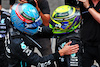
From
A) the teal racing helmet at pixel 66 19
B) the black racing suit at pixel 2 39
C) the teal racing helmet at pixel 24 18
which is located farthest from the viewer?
the black racing suit at pixel 2 39

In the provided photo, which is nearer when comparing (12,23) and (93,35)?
Answer: (12,23)

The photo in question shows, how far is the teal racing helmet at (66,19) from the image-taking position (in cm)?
248

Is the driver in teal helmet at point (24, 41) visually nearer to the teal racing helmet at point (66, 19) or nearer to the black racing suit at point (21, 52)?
the black racing suit at point (21, 52)

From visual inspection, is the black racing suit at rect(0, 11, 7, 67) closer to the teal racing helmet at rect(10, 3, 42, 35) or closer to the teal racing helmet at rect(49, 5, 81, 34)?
the teal racing helmet at rect(10, 3, 42, 35)

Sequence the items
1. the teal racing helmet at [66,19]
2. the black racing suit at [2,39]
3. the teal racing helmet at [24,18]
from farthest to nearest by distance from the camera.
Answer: the black racing suit at [2,39], the teal racing helmet at [66,19], the teal racing helmet at [24,18]

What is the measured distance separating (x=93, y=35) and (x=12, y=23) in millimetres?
1370

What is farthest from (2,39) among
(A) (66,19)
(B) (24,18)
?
(A) (66,19)

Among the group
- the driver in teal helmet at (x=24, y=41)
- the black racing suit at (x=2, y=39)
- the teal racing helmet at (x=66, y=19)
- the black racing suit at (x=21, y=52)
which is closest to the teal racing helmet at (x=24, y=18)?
the driver in teal helmet at (x=24, y=41)

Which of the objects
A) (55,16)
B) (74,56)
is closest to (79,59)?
(74,56)

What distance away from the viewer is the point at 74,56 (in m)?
2.43

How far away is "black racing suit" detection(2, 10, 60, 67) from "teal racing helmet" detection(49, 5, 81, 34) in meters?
0.40

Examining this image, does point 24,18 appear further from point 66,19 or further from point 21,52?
point 66,19

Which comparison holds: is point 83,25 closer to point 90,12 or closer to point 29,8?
point 90,12

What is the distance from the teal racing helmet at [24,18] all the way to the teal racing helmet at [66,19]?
12.9 inches
